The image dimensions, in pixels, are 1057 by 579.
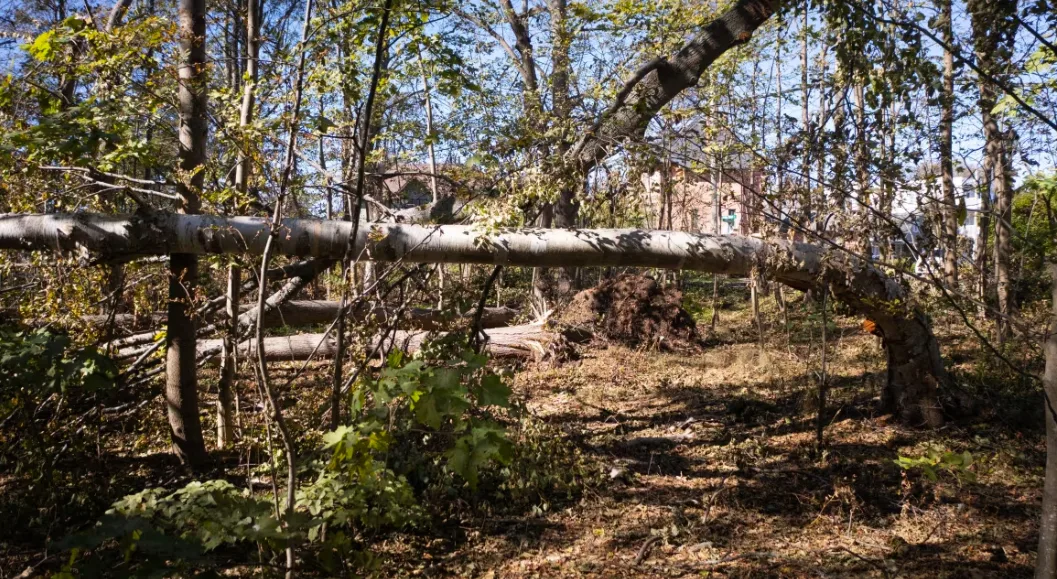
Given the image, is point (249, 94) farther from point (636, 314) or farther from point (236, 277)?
point (636, 314)

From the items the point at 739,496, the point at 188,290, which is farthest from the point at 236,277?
the point at 739,496

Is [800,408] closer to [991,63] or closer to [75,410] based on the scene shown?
[991,63]

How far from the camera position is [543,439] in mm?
5441

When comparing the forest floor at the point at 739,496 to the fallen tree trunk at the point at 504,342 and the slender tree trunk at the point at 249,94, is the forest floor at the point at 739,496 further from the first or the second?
the fallen tree trunk at the point at 504,342

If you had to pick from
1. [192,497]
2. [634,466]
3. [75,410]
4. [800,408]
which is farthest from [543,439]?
[75,410]

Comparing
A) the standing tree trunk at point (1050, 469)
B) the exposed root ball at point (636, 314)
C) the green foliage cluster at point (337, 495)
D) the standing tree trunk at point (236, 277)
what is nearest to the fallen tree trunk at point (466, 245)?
the standing tree trunk at point (236, 277)

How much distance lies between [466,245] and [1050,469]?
3.12 metres

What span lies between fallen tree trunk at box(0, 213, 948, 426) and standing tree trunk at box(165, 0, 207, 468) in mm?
326

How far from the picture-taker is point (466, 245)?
14.1ft

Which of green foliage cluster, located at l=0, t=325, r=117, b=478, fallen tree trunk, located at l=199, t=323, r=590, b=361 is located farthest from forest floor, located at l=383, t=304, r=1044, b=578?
fallen tree trunk, located at l=199, t=323, r=590, b=361

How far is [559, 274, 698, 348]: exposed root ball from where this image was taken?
9648 mm

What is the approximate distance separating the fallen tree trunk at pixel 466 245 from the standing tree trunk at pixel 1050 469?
80.7 inches

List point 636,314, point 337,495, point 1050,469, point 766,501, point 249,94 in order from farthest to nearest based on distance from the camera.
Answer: point 636,314 → point 766,501 → point 249,94 → point 337,495 → point 1050,469

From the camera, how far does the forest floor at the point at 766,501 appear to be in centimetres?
360
